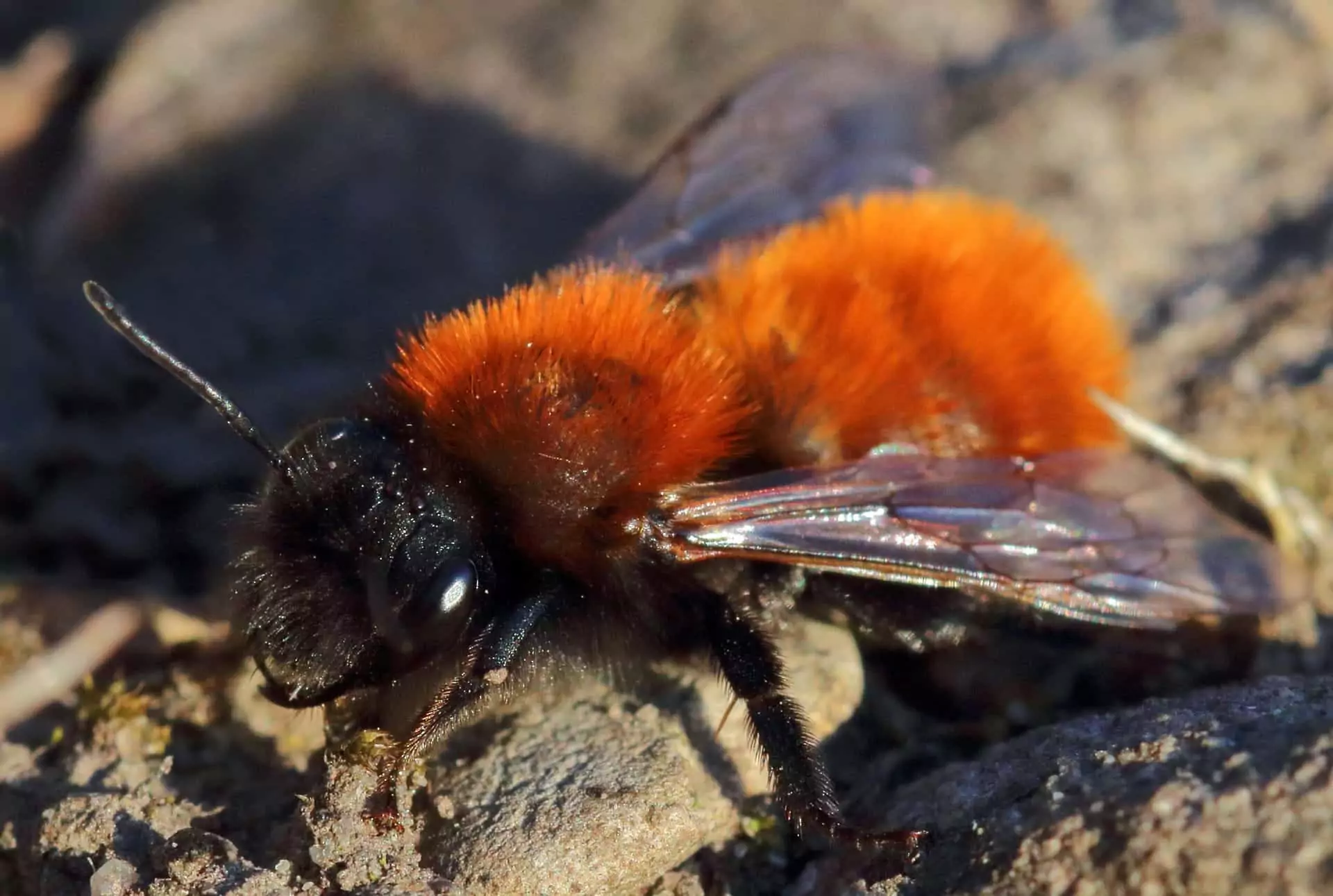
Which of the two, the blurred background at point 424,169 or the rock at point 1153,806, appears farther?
the blurred background at point 424,169

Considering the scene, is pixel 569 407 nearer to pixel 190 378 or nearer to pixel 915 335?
pixel 190 378

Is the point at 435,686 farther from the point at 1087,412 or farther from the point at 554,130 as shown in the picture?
the point at 554,130

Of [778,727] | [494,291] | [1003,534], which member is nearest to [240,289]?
[494,291]

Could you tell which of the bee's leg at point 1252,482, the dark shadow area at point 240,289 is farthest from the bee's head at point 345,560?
the bee's leg at point 1252,482

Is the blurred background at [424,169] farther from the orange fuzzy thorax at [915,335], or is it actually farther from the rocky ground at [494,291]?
the orange fuzzy thorax at [915,335]

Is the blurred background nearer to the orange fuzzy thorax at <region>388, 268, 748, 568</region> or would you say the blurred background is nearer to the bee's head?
the bee's head

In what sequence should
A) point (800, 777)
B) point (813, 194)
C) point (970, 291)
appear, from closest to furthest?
point (800, 777)
point (970, 291)
point (813, 194)

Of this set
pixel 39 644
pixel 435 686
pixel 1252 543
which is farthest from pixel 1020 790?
pixel 39 644
